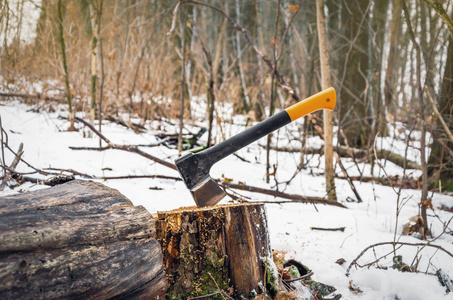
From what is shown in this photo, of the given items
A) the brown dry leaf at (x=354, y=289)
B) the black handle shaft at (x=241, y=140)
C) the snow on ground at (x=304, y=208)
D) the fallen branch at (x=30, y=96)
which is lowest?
the brown dry leaf at (x=354, y=289)

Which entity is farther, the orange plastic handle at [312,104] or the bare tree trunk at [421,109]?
the bare tree trunk at [421,109]

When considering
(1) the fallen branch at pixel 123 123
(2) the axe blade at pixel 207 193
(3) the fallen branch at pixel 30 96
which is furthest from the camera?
(1) the fallen branch at pixel 123 123

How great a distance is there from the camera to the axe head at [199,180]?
1.51 metres

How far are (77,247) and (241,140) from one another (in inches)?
34.2

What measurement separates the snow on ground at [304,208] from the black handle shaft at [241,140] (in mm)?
652

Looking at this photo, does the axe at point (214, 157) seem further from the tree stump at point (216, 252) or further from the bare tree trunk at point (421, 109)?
the bare tree trunk at point (421, 109)

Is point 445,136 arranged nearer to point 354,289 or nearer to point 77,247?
point 354,289

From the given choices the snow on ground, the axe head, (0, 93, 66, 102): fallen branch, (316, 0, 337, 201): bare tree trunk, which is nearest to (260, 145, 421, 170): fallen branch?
the snow on ground

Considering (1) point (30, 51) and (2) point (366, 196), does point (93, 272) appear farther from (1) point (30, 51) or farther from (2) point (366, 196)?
(1) point (30, 51)

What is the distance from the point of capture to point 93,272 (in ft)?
3.04

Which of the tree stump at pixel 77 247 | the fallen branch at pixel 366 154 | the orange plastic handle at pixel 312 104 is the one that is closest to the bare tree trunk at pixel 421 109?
the orange plastic handle at pixel 312 104

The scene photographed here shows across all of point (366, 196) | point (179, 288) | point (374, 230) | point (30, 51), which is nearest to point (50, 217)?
point (179, 288)

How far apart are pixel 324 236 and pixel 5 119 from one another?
110 inches

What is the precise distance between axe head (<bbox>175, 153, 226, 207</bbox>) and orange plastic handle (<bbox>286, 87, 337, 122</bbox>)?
492mm
